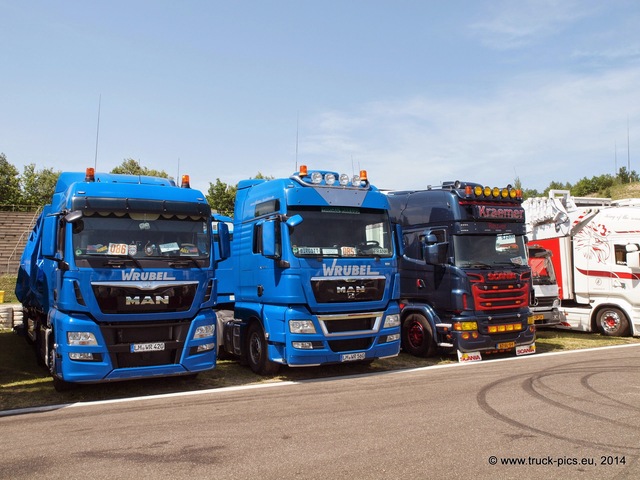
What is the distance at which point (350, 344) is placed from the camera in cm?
1001

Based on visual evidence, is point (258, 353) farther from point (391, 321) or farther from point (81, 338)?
point (81, 338)

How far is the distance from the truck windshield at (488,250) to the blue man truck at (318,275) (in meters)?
1.95

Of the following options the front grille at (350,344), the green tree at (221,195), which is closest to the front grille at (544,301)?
the front grille at (350,344)

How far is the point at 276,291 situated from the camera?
9797 millimetres

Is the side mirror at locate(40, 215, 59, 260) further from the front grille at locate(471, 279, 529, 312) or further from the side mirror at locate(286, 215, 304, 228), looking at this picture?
the front grille at locate(471, 279, 529, 312)

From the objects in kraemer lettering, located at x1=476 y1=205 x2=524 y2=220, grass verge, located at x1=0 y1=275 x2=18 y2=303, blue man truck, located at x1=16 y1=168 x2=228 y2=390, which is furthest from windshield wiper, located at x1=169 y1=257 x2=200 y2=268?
grass verge, located at x1=0 y1=275 x2=18 y2=303

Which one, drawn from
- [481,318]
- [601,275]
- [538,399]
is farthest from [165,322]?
[601,275]

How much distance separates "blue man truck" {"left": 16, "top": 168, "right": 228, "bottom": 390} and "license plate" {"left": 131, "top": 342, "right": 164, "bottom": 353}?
0.05 ft

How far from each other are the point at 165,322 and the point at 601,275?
12.3m

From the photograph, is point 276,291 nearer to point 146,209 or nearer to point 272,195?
point 272,195

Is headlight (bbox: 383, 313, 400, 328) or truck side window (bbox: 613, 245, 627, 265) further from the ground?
truck side window (bbox: 613, 245, 627, 265)

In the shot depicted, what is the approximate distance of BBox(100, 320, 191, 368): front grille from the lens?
838cm

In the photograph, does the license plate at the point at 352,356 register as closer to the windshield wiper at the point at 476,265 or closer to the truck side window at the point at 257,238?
the truck side window at the point at 257,238

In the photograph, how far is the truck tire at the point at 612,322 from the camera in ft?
51.1
